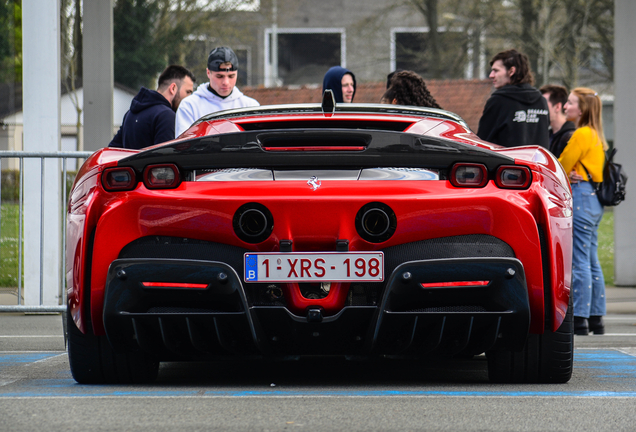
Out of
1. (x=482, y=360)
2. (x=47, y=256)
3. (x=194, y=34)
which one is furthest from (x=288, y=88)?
(x=482, y=360)

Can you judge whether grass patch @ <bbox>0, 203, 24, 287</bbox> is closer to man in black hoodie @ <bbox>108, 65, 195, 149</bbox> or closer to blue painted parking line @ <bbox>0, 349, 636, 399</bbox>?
man in black hoodie @ <bbox>108, 65, 195, 149</bbox>

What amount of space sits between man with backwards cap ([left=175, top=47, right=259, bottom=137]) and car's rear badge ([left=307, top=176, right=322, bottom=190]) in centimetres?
305

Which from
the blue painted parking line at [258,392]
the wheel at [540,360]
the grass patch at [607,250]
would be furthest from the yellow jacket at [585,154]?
the grass patch at [607,250]

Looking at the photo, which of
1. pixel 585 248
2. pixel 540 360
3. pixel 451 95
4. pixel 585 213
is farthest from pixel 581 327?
pixel 451 95

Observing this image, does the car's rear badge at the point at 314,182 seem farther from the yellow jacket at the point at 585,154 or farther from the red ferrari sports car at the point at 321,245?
the yellow jacket at the point at 585,154

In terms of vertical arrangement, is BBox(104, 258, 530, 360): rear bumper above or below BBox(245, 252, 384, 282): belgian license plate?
below

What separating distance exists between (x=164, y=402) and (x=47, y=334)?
3.49 meters

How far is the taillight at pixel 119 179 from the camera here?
12.8 feet

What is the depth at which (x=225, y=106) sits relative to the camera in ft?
22.6

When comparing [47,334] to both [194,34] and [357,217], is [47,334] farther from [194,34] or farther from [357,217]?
[194,34]

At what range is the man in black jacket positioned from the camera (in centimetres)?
759

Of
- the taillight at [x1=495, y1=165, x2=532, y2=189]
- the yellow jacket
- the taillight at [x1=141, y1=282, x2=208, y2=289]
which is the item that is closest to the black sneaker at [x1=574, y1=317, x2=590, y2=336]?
the yellow jacket

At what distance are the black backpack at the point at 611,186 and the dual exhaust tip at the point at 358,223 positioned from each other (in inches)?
151

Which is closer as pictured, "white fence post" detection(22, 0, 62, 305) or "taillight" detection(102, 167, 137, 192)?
"taillight" detection(102, 167, 137, 192)
